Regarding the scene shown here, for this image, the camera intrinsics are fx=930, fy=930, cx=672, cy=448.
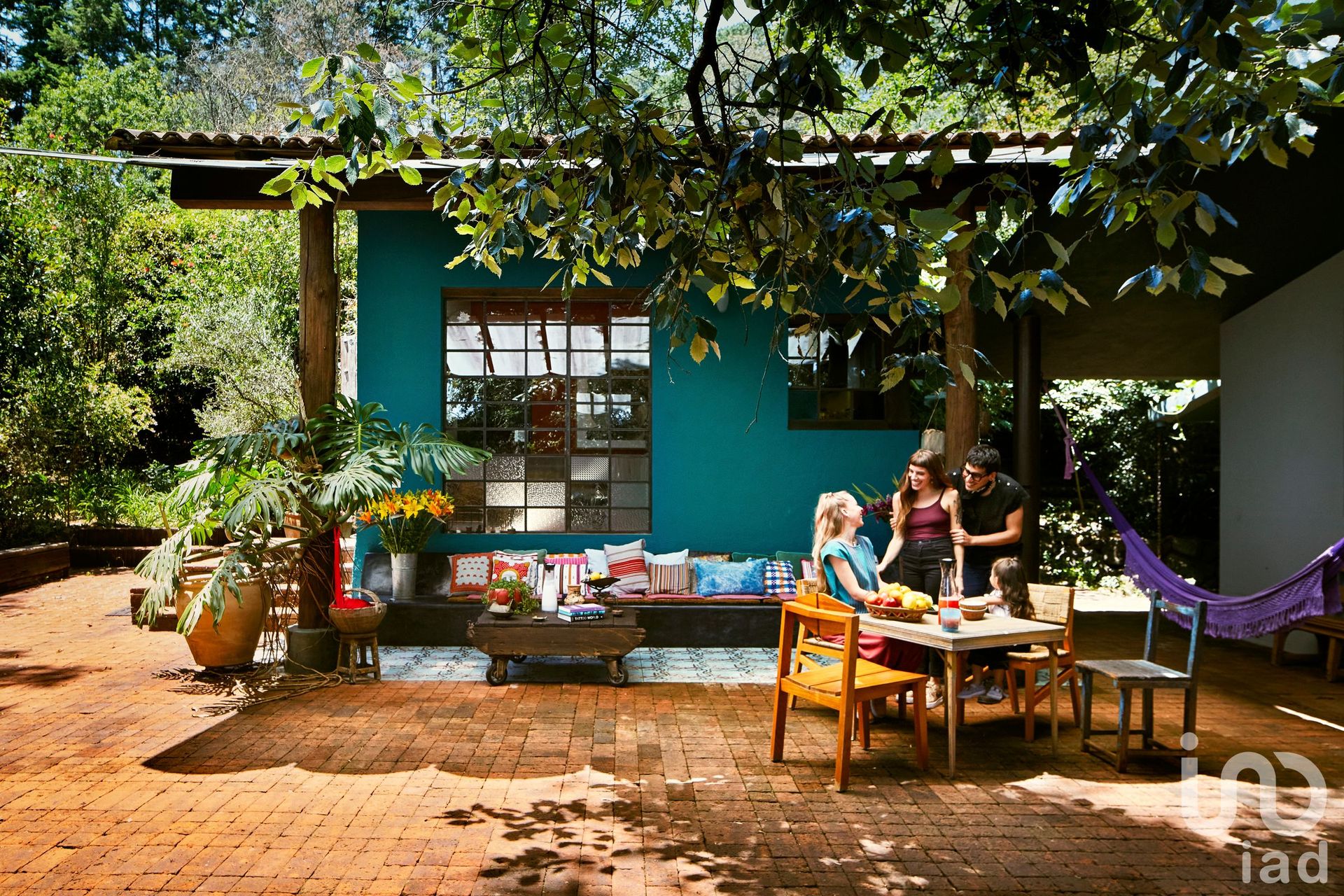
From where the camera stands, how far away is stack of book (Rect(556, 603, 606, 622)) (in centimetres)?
600

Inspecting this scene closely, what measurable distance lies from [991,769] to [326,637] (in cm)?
Result: 412

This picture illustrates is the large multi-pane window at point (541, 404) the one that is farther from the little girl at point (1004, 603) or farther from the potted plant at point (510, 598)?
the little girl at point (1004, 603)

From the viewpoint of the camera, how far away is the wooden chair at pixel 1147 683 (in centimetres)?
426

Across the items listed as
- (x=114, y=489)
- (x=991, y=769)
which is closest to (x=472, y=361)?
(x=991, y=769)

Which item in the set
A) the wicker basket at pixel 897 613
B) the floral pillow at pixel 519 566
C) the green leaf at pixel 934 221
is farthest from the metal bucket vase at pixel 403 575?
the green leaf at pixel 934 221

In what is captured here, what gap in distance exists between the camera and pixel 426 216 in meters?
7.79

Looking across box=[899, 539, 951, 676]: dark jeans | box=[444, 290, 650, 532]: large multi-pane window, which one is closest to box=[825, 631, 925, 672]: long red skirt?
box=[899, 539, 951, 676]: dark jeans

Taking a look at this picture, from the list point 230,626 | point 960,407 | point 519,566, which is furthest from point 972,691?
point 230,626

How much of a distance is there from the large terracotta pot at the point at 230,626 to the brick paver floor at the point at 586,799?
0.98 feet

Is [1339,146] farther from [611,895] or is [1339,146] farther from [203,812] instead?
[203,812]

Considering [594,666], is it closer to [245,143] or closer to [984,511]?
[984,511]

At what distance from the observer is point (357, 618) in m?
5.84

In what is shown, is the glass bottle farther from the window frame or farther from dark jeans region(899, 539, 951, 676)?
the window frame

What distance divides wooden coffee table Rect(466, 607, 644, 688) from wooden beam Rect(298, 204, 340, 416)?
1.98 metres
